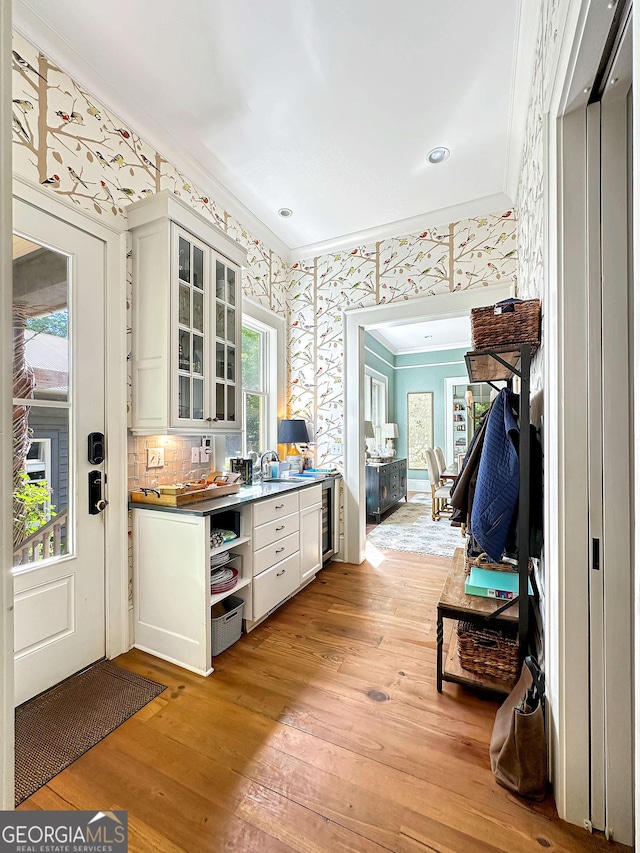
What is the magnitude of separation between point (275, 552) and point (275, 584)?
211 mm

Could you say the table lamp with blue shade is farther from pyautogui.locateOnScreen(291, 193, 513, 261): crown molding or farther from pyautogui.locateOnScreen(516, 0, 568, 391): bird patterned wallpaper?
pyautogui.locateOnScreen(516, 0, 568, 391): bird patterned wallpaper

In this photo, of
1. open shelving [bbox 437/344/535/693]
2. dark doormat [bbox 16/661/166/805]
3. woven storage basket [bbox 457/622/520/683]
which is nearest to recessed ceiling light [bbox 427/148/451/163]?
open shelving [bbox 437/344/535/693]

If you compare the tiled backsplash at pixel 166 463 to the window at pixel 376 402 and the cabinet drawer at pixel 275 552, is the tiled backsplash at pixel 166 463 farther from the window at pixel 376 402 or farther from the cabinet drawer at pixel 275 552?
the window at pixel 376 402

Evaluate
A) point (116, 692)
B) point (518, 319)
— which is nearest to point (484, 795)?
point (116, 692)

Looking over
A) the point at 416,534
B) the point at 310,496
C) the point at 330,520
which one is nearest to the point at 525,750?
the point at 310,496

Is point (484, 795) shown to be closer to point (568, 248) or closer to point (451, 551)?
point (568, 248)

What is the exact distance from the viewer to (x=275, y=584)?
8.11 feet

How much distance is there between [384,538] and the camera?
4332 mm

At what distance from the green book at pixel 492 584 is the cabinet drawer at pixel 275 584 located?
3.97 feet

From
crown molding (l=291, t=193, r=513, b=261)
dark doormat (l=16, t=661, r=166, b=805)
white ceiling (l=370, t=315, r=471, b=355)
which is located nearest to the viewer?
dark doormat (l=16, t=661, r=166, b=805)

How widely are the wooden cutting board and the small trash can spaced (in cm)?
66

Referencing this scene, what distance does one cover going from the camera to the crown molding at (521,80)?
1.61m

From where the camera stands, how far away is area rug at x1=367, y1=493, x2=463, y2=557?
13.0 feet

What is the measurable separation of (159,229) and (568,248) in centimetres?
202
